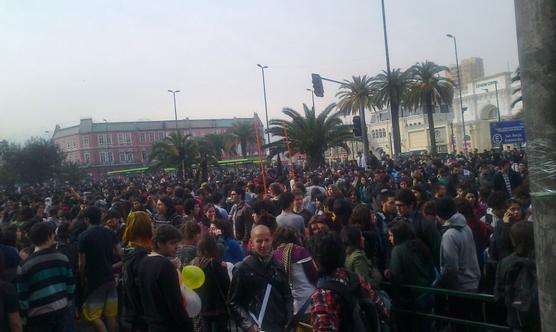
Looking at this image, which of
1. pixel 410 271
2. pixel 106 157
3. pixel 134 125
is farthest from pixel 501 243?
pixel 134 125

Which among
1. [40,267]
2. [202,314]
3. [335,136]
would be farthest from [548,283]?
[335,136]

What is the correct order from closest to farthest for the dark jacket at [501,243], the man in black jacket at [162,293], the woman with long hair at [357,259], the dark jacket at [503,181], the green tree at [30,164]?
the man in black jacket at [162,293], the woman with long hair at [357,259], the dark jacket at [501,243], the dark jacket at [503,181], the green tree at [30,164]

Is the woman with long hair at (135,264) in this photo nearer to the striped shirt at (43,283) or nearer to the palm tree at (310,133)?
the striped shirt at (43,283)

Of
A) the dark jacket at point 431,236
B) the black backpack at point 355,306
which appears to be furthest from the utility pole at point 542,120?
the dark jacket at point 431,236

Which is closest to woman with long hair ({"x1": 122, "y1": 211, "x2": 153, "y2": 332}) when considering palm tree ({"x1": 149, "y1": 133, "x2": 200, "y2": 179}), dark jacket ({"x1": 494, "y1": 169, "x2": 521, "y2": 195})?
dark jacket ({"x1": 494, "y1": 169, "x2": 521, "y2": 195})

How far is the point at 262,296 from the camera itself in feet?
13.6

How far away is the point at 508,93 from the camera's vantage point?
78688mm

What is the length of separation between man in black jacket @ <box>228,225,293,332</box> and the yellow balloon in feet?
1.33

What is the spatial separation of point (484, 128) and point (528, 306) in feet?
254

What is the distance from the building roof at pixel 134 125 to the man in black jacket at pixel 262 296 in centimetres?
9020

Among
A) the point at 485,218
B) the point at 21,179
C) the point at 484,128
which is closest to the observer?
the point at 485,218

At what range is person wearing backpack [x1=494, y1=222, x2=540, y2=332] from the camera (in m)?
3.62

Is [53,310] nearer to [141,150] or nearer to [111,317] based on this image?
[111,317]

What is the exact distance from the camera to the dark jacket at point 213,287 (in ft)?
15.7
